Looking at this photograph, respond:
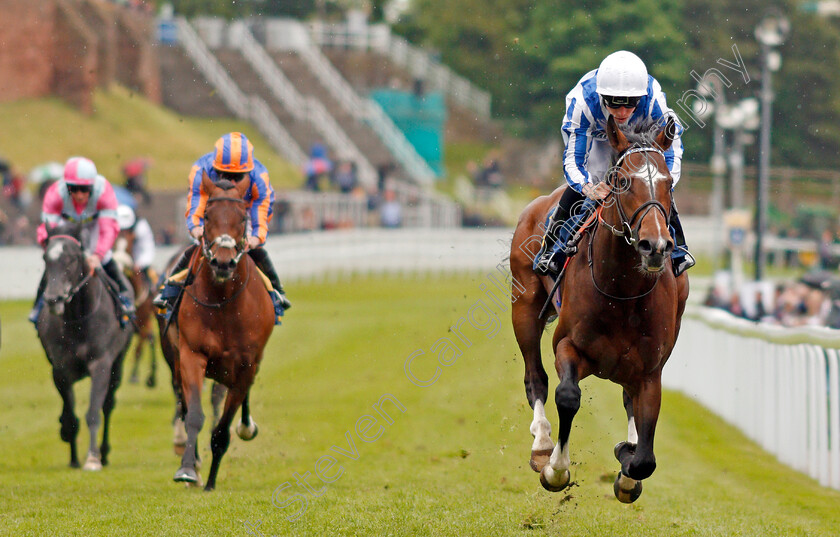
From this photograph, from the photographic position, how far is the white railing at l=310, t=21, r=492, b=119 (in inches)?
Result: 1721

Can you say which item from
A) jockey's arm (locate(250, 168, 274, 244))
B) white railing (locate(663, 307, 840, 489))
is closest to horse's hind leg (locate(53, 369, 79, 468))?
jockey's arm (locate(250, 168, 274, 244))

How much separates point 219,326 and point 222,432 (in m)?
0.76

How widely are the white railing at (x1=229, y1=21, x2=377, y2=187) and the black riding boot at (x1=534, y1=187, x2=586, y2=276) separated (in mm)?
27027

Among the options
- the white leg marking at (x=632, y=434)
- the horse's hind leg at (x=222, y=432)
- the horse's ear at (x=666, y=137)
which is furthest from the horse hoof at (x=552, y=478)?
the horse's hind leg at (x=222, y=432)

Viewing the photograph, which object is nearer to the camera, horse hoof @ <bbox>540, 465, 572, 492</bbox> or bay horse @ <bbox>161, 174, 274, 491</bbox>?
horse hoof @ <bbox>540, 465, 572, 492</bbox>

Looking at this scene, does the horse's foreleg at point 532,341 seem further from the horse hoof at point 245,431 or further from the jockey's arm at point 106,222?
the jockey's arm at point 106,222

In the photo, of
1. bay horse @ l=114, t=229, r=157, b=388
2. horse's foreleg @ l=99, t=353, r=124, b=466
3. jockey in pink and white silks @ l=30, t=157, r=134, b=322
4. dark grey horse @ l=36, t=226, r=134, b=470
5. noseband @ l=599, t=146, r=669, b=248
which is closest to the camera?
noseband @ l=599, t=146, r=669, b=248

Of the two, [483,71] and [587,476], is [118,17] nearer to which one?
[483,71]

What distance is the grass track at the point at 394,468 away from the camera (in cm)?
716

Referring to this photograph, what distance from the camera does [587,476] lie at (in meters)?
9.37

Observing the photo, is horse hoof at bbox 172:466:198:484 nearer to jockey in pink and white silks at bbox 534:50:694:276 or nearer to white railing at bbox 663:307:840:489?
jockey in pink and white silks at bbox 534:50:694:276

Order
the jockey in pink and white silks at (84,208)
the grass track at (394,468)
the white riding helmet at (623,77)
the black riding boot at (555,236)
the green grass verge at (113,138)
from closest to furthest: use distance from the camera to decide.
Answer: the white riding helmet at (623,77)
the black riding boot at (555,236)
the grass track at (394,468)
the jockey in pink and white silks at (84,208)
the green grass verge at (113,138)

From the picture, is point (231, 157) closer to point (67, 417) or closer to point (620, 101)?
point (67, 417)

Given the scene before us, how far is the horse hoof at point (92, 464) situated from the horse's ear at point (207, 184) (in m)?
2.62
